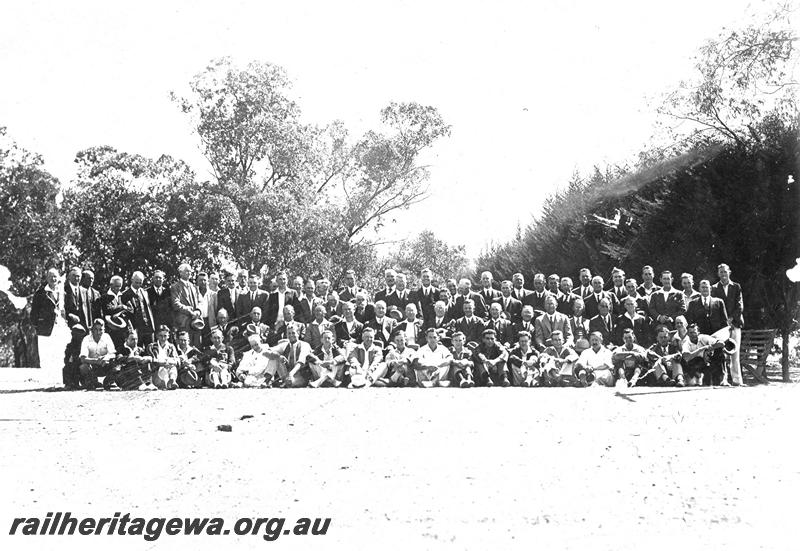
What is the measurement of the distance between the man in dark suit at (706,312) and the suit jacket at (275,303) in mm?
5666

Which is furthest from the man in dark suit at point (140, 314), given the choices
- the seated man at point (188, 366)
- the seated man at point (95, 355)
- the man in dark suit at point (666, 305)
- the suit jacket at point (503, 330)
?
the man in dark suit at point (666, 305)

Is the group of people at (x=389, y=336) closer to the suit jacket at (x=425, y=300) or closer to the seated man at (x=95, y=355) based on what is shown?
the seated man at (x=95, y=355)

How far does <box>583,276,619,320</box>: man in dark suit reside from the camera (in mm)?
13172

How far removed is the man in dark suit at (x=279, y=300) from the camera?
44.8 feet

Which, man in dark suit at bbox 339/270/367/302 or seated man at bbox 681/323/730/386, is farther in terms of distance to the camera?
man in dark suit at bbox 339/270/367/302

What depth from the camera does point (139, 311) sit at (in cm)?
1295

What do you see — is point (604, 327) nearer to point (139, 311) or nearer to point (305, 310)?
point (305, 310)

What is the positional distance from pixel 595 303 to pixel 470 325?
1.88 metres

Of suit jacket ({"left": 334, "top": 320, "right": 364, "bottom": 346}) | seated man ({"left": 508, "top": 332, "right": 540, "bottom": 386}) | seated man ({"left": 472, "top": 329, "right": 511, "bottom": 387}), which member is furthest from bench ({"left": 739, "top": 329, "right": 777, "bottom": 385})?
suit jacket ({"left": 334, "top": 320, "right": 364, "bottom": 346})

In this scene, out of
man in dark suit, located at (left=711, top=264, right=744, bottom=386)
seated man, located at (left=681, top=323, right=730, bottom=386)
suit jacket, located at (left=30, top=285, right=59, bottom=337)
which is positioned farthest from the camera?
suit jacket, located at (left=30, top=285, right=59, bottom=337)

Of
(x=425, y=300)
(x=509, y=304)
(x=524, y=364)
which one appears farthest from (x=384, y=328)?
(x=524, y=364)

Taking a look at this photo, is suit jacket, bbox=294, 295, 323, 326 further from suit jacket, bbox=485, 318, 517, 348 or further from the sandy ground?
the sandy ground

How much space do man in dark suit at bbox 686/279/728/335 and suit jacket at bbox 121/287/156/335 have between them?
296 inches

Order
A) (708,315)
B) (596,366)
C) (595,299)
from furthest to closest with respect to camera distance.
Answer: (595,299) < (708,315) < (596,366)
